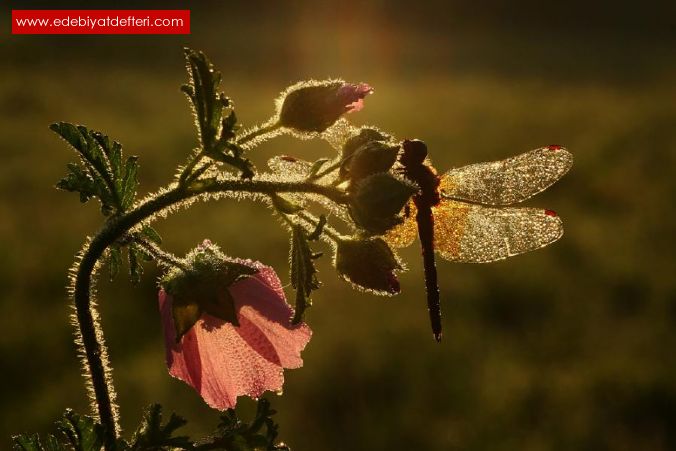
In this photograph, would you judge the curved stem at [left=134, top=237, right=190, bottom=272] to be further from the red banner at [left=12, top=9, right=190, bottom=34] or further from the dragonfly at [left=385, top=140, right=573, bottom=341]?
the red banner at [left=12, top=9, right=190, bottom=34]

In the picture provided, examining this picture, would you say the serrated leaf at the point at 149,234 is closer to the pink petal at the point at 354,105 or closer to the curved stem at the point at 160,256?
the curved stem at the point at 160,256

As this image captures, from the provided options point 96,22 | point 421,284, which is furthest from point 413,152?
point 96,22

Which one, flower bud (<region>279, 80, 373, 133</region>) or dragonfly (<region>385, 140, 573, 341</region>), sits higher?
flower bud (<region>279, 80, 373, 133</region>)

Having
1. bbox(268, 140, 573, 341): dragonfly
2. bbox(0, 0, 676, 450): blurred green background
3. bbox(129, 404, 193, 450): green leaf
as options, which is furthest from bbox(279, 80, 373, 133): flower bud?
bbox(0, 0, 676, 450): blurred green background

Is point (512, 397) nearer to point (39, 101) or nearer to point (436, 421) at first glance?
point (436, 421)

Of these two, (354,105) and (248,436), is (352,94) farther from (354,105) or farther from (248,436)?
(248,436)

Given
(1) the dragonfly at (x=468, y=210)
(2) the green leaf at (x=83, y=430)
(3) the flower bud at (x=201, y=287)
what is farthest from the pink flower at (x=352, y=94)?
(2) the green leaf at (x=83, y=430)
